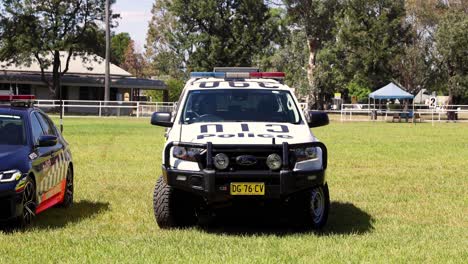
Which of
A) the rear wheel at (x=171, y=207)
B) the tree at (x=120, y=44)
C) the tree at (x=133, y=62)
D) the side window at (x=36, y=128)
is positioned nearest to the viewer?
the rear wheel at (x=171, y=207)

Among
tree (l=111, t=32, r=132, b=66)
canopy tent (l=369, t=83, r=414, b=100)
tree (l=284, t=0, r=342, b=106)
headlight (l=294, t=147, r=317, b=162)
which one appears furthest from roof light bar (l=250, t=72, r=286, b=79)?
tree (l=111, t=32, r=132, b=66)

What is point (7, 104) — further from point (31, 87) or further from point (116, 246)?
point (31, 87)

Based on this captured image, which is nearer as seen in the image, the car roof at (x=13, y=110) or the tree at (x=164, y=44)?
the car roof at (x=13, y=110)

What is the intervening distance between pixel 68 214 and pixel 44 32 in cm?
5250

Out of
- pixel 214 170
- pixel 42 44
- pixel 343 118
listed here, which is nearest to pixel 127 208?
pixel 214 170

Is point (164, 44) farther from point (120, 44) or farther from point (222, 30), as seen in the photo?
point (120, 44)

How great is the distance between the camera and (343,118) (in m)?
52.4

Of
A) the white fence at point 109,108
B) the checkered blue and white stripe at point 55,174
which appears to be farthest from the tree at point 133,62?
the checkered blue and white stripe at point 55,174

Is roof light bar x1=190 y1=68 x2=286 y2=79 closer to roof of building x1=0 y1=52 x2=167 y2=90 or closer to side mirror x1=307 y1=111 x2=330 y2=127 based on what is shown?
side mirror x1=307 y1=111 x2=330 y2=127

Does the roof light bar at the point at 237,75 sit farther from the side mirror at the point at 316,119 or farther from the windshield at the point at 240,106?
the side mirror at the point at 316,119

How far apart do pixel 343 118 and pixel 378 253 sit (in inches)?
1806

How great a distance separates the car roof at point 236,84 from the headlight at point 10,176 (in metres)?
2.72

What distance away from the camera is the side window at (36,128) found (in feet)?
30.1

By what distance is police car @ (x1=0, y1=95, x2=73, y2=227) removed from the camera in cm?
789
